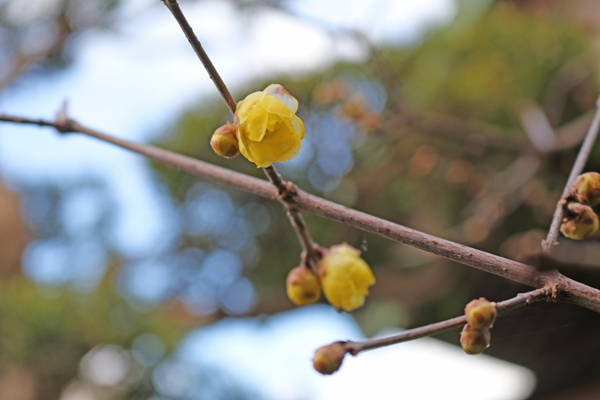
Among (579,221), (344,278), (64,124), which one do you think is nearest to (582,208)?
(579,221)

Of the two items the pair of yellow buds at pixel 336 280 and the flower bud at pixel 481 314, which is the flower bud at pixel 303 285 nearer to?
the pair of yellow buds at pixel 336 280

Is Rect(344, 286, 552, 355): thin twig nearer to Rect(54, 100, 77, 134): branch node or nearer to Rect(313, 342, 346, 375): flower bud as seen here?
Rect(313, 342, 346, 375): flower bud

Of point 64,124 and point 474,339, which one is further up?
point 64,124

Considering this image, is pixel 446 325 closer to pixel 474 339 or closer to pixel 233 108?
pixel 474 339

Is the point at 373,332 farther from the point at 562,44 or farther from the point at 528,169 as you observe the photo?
the point at 562,44

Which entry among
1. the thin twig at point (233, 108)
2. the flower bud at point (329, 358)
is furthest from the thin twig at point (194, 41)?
the flower bud at point (329, 358)
